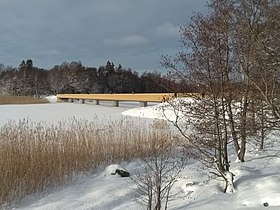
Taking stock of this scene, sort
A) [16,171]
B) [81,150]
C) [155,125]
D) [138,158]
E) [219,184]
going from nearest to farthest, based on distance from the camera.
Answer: [219,184]
[16,171]
[81,150]
[138,158]
[155,125]

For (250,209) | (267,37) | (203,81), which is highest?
(267,37)

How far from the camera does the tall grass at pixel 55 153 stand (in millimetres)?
6797

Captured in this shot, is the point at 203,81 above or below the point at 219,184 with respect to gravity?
above

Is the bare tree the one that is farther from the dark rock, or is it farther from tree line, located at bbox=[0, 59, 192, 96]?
tree line, located at bbox=[0, 59, 192, 96]

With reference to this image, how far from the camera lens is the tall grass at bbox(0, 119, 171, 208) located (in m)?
6.80

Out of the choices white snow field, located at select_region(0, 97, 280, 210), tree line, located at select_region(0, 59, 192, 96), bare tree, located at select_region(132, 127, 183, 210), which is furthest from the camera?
tree line, located at select_region(0, 59, 192, 96)

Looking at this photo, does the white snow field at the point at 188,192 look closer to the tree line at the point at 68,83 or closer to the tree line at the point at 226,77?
the tree line at the point at 226,77

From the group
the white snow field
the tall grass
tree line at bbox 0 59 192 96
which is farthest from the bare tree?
tree line at bbox 0 59 192 96

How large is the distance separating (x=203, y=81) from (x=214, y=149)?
1.35 meters

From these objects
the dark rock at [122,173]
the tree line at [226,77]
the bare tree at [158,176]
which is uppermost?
the tree line at [226,77]

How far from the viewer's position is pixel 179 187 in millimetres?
6496

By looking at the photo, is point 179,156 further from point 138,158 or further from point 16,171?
point 16,171

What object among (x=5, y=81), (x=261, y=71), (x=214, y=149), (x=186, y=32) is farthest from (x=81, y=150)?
(x=5, y=81)

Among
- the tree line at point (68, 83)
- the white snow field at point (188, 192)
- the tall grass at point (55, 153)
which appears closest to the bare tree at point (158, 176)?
the white snow field at point (188, 192)
